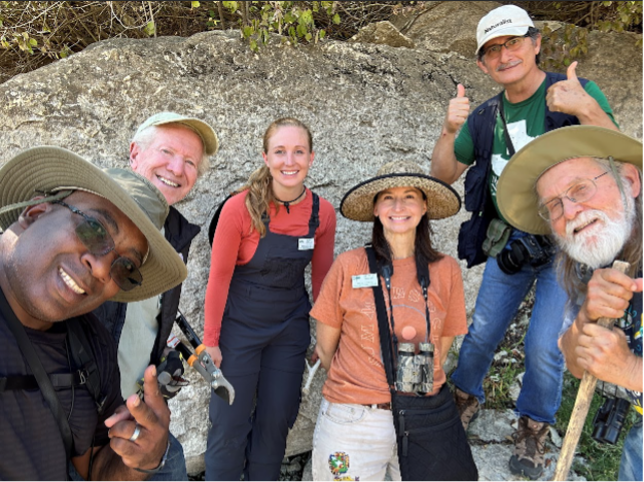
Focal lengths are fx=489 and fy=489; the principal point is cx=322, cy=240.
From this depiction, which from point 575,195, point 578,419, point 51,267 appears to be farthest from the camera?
point 575,195

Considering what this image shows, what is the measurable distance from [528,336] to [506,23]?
1.80 m

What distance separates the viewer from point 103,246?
4.84ft

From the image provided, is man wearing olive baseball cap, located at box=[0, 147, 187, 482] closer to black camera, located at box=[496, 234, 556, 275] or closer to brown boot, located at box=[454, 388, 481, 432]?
black camera, located at box=[496, 234, 556, 275]

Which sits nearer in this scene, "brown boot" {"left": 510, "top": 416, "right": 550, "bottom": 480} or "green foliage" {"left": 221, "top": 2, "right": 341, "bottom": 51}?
"brown boot" {"left": 510, "top": 416, "right": 550, "bottom": 480}

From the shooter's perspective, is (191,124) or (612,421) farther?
(191,124)

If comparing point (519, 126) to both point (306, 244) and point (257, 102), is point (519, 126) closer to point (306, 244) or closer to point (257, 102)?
point (306, 244)

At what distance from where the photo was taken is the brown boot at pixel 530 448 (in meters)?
2.92

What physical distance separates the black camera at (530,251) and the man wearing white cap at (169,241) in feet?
5.89

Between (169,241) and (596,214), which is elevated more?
(596,214)

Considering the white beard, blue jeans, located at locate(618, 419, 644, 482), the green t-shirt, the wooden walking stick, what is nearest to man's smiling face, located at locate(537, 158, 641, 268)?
the white beard

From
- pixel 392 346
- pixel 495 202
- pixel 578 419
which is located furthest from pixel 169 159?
pixel 578 419

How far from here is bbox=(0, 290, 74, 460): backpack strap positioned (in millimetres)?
1412

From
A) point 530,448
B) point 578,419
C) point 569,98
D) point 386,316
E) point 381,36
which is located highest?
point 381,36

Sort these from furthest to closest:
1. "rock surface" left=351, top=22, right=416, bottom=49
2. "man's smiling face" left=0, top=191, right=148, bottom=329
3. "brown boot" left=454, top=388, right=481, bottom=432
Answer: "rock surface" left=351, top=22, right=416, bottom=49, "brown boot" left=454, top=388, right=481, bottom=432, "man's smiling face" left=0, top=191, right=148, bottom=329
